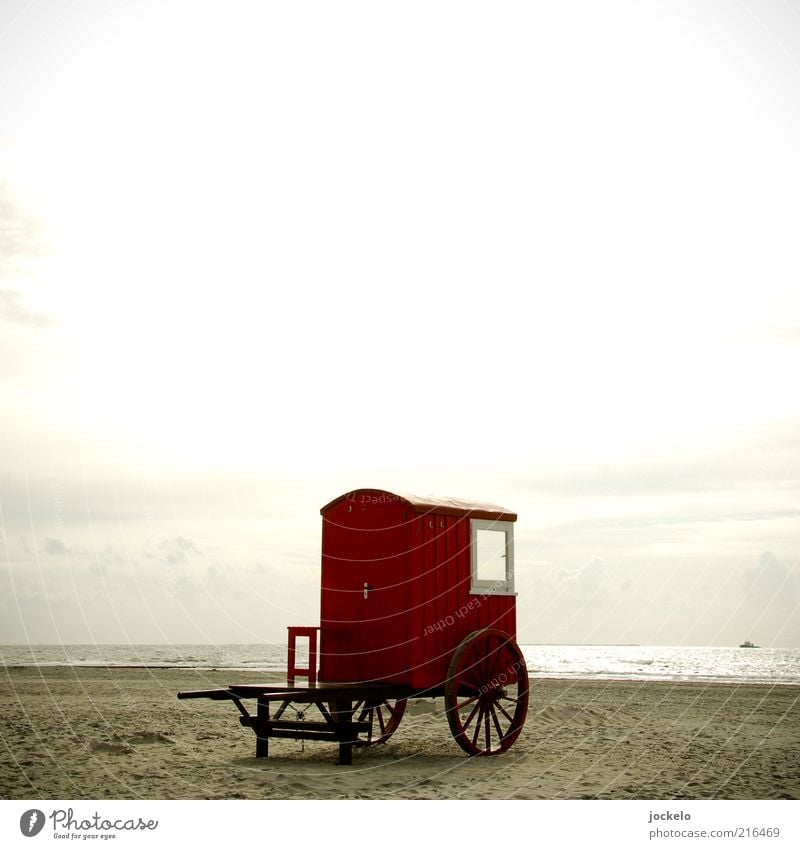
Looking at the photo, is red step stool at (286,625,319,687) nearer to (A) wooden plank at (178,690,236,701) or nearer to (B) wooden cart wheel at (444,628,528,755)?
(A) wooden plank at (178,690,236,701)

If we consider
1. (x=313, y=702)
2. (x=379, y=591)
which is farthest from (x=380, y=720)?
(x=313, y=702)

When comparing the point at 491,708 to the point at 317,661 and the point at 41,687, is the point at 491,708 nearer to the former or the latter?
the point at 317,661

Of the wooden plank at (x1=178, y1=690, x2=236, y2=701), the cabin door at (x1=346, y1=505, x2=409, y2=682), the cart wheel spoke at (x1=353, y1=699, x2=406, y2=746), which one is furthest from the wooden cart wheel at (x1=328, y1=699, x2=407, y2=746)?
the wooden plank at (x1=178, y1=690, x2=236, y2=701)

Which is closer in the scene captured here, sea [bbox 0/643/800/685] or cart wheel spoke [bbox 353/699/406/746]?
cart wheel spoke [bbox 353/699/406/746]

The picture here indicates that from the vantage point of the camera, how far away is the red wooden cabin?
13086mm

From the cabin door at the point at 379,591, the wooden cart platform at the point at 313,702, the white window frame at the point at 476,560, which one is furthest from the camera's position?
the white window frame at the point at 476,560

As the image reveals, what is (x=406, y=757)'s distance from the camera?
13.4 meters

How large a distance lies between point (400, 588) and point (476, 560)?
1.58m

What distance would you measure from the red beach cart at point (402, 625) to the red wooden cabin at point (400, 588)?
0.6 inches

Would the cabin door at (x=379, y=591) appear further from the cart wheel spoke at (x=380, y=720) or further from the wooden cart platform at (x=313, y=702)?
the cart wheel spoke at (x=380, y=720)

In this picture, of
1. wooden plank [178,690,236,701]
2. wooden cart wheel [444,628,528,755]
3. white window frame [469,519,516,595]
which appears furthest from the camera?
white window frame [469,519,516,595]

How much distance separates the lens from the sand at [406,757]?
35.6ft

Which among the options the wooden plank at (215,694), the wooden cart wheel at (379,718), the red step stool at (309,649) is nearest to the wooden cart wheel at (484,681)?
the wooden cart wheel at (379,718)

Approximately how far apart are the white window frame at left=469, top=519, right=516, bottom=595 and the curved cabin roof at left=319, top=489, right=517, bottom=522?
0.30 ft
